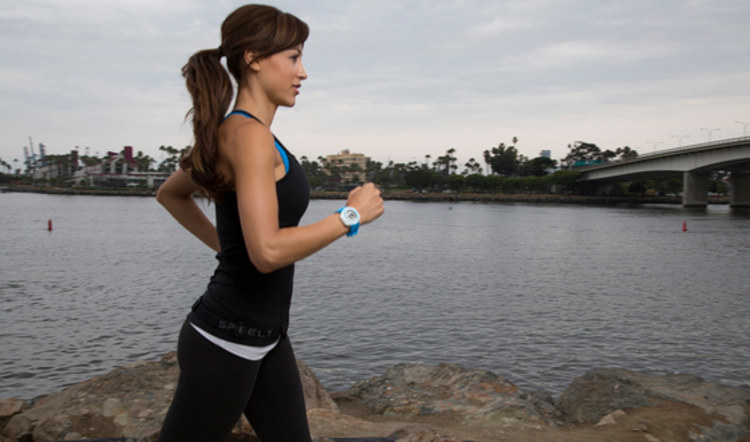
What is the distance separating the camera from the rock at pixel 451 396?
6.30 meters

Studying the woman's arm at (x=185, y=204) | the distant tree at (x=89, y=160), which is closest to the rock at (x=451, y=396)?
the woman's arm at (x=185, y=204)

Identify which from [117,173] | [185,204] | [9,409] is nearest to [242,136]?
[185,204]

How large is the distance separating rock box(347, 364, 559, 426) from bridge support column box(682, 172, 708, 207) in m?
75.5

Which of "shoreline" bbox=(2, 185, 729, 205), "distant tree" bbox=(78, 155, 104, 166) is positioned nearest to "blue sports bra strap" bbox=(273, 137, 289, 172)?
"shoreline" bbox=(2, 185, 729, 205)

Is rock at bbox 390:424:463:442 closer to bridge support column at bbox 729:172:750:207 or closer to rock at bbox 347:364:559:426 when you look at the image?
rock at bbox 347:364:559:426

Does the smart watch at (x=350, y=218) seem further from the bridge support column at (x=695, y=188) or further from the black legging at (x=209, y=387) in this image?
the bridge support column at (x=695, y=188)

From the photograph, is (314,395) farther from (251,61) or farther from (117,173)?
(117,173)

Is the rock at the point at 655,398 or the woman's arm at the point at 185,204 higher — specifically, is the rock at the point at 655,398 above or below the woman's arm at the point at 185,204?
below

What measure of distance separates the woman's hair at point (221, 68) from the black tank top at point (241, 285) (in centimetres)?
9

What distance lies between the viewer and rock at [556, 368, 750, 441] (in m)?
5.75

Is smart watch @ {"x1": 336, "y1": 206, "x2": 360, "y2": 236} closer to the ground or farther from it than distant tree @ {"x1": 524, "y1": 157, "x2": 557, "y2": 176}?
closer to the ground

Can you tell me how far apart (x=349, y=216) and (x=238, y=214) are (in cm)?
33

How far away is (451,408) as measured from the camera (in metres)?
6.47

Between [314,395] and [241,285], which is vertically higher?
[241,285]
